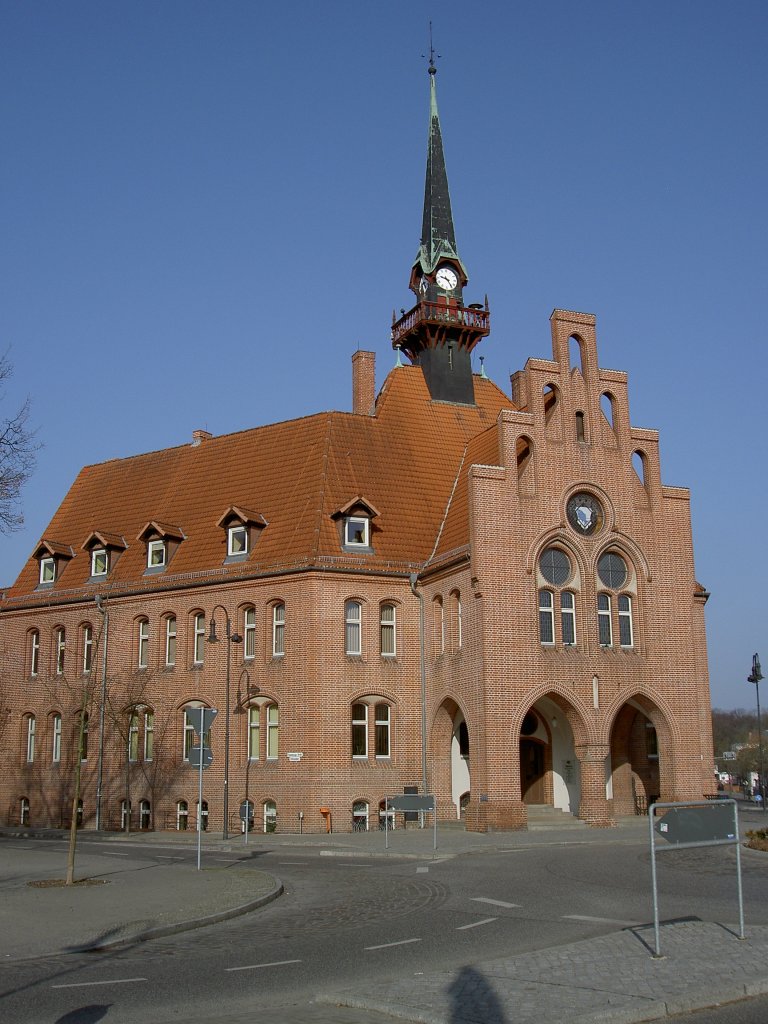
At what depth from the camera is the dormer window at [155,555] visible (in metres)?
40.1

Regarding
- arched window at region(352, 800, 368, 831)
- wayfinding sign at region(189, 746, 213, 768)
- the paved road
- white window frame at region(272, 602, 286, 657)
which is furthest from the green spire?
the paved road

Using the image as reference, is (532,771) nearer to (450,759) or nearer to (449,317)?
(450,759)

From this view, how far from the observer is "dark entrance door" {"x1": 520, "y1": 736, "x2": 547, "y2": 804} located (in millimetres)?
36562

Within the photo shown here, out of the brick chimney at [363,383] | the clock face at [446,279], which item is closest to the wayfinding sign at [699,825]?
the brick chimney at [363,383]

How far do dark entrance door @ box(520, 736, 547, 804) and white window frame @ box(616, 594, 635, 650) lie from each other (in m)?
4.60

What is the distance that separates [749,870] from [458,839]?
10.8m

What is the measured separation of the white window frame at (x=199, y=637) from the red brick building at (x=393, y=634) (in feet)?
0.36

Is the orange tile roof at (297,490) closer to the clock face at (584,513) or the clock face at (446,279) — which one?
the clock face at (584,513)

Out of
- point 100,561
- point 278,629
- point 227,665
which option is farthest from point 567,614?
point 100,561

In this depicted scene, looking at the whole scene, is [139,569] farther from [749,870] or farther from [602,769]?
[749,870]

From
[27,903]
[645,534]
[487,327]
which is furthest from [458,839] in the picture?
[487,327]

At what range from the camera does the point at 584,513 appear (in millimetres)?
35844

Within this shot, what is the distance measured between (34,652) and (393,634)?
15180 mm

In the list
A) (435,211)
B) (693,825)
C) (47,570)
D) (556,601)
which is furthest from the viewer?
(435,211)
